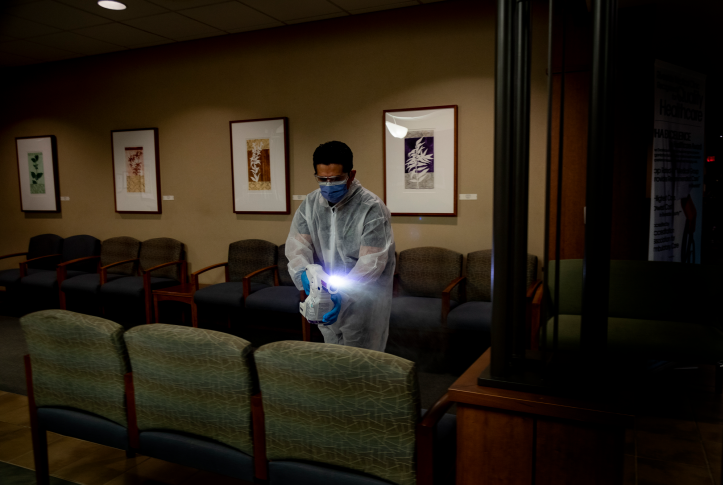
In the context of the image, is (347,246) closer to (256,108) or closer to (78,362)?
(78,362)

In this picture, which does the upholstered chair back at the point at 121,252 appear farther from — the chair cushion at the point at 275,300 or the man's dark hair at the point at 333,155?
the man's dark hair at the point at 333,155

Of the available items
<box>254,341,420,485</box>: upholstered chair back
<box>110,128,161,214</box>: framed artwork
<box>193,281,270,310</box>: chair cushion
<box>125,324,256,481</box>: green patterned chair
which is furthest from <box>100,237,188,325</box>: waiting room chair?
<box>254,341,420,485</box>: upholstered chair back

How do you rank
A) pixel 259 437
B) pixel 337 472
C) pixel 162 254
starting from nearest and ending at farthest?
pixel 337 472 → pixel 259 437 → pixel 162 254

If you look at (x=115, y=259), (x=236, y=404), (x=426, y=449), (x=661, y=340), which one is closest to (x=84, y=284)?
(x=115, y=259)

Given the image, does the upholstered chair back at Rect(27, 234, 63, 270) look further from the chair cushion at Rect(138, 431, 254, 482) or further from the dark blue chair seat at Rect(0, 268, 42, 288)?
the chair cushion at Rect(138, 431, 254, 482)

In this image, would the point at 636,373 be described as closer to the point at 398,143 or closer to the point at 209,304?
the point at 398,143

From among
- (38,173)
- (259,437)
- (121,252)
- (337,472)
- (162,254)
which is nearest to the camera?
(337,472)

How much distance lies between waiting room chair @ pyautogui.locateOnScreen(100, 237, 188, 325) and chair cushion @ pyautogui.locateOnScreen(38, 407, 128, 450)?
2.58 meters

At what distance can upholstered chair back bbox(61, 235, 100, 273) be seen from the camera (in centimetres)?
565

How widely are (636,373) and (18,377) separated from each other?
171 inches

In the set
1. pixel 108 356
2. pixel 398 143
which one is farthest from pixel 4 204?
pixel 108 356

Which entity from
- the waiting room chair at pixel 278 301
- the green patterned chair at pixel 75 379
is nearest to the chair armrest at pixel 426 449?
the green patterned chair at pixel 75 379

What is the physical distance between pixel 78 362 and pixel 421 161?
9.86 feet

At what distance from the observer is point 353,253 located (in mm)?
2596
